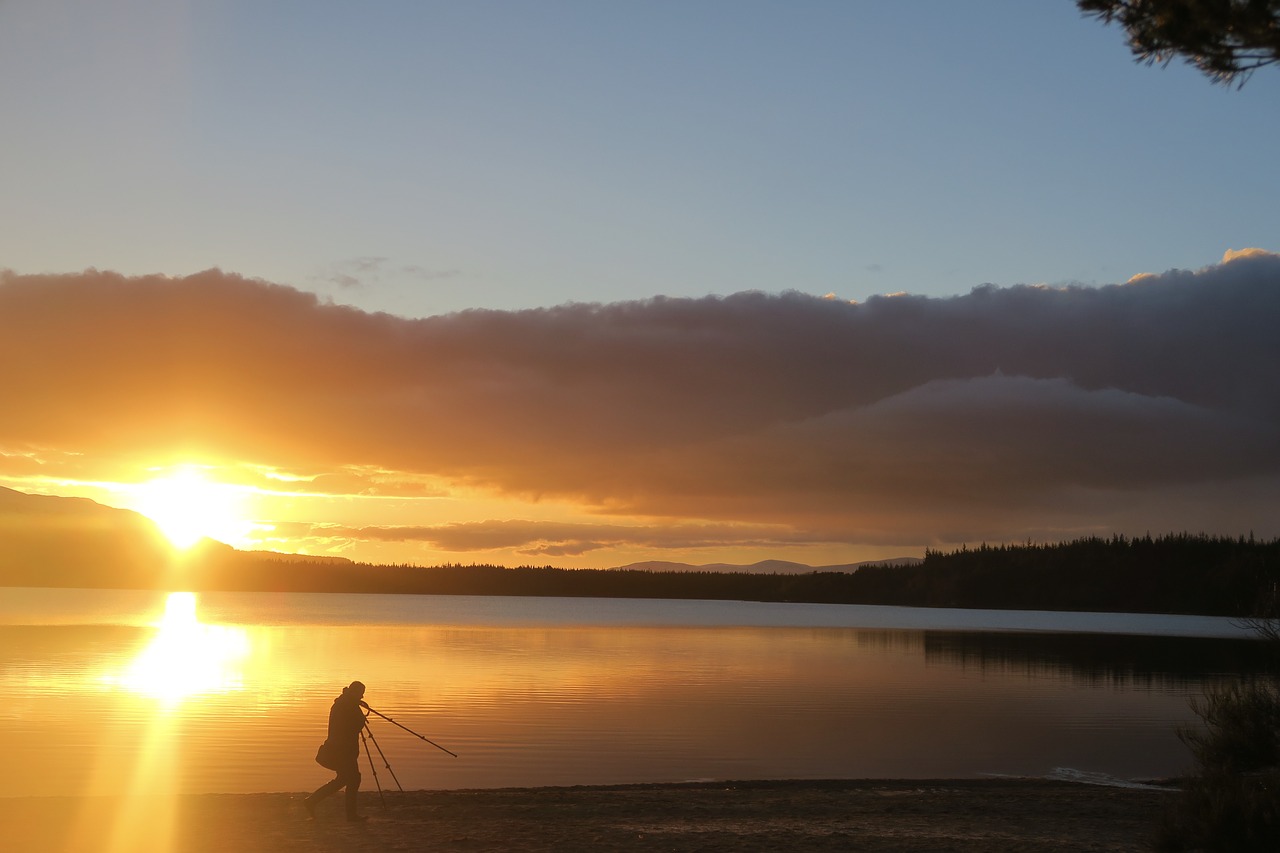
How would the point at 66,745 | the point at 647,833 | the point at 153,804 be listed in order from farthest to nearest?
the point at 66,745
the point at 153,804
the point at 647,833

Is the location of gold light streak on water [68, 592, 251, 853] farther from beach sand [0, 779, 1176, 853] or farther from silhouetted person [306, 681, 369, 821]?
silhouetted person [306, 681, 369, 821]

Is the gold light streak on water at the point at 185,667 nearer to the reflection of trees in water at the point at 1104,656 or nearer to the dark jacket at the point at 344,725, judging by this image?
the dark jacket at the point at 344,725

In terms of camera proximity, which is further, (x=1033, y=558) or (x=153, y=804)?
(x=1033, y=558)

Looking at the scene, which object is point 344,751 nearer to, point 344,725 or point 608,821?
point 344,725

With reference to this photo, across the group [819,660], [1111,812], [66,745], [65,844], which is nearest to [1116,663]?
[819,660]

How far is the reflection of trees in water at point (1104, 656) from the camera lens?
5219cm

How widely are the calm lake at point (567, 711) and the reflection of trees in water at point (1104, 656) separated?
1.33ft

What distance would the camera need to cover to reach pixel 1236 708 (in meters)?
18.8

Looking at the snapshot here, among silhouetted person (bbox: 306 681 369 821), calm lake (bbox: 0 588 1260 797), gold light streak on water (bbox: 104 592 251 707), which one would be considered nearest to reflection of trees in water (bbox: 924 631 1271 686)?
calm lake (bbox: 0 588 1260 797)

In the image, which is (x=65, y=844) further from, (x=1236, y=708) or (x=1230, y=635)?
(x=1230, y=635)

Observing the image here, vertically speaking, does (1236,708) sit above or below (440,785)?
above

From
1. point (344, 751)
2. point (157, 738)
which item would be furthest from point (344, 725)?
point (157, 738)

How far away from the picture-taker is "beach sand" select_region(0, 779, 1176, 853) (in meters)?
13.5

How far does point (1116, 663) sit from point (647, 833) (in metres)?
53.2
